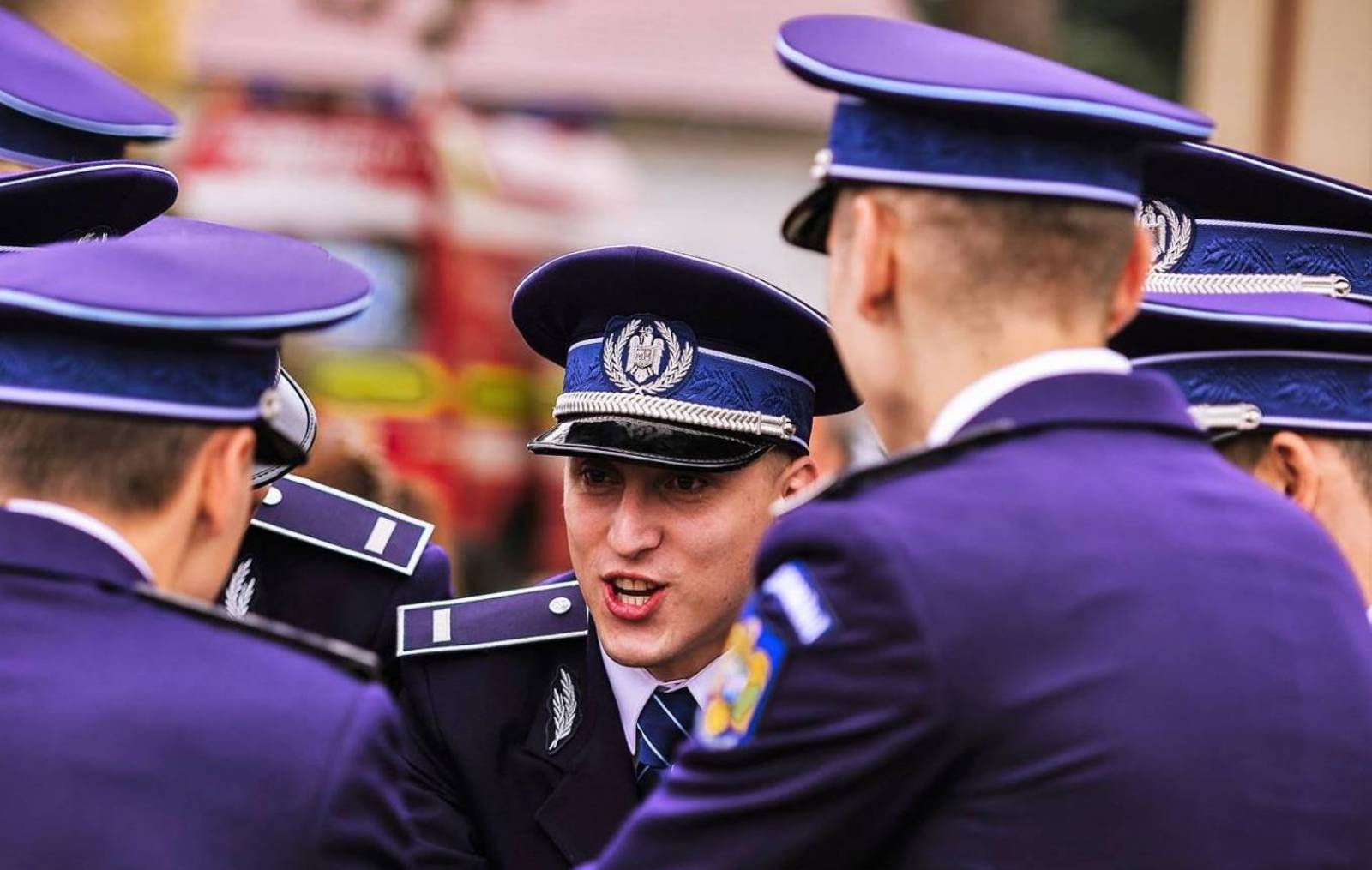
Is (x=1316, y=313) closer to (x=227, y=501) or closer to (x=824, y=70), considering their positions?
(x=824, y=70)

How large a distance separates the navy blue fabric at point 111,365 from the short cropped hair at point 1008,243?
82cm

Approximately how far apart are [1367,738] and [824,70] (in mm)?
948

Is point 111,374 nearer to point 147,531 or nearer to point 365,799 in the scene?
point 147,531

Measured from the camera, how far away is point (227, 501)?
Answer: 97.3 inches

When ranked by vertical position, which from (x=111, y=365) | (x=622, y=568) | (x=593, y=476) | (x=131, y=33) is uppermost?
(x=131, y=33)

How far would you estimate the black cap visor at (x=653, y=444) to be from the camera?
3.48 metres

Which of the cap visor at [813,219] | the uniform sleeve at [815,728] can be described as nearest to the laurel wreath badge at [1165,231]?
the cap visor at [813,219]

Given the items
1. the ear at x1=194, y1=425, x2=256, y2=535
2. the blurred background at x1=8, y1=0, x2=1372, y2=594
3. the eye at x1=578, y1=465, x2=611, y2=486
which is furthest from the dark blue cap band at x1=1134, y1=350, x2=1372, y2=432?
the blurred background at x1=8, y1=0, x2=1372, y2=594

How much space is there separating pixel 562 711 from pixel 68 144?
1.54 metres

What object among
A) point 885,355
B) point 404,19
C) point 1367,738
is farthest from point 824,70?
point 404,19

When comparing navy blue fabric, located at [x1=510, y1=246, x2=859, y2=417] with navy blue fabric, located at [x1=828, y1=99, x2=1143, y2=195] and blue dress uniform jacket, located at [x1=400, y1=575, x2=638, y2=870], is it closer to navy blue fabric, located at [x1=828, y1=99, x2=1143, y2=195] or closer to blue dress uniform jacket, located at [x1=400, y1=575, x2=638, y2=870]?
blue dress uniform jacket, located at [x1=400, y1=575, x2=638, y2=870]

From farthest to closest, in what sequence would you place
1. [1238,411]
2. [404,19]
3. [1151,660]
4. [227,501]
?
1. [404,19]
2. [1238,411]
3. [227,501]
4. [1151,660]

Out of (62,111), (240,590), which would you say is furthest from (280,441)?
(62,111)

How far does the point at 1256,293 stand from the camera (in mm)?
3146
